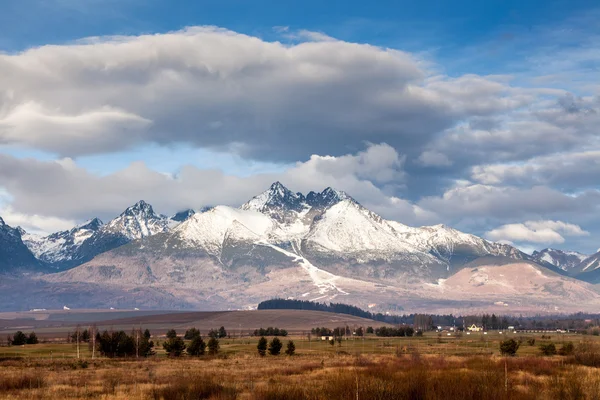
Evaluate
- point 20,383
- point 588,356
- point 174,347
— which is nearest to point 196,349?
point 174,347

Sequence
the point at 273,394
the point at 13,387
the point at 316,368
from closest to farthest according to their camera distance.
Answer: the point at 273,394
the point at 13,387
the point at 316,368

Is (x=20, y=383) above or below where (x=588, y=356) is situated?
above

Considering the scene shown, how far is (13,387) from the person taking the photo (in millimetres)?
60562

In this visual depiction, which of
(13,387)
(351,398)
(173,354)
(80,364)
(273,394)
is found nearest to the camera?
(351,398)

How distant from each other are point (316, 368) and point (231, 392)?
3290 cm

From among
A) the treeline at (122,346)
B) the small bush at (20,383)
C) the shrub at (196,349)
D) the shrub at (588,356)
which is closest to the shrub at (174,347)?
the shrub at (196,349)

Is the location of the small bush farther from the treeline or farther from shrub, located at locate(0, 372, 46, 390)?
the treeline

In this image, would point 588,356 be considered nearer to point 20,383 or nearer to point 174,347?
point 20,383

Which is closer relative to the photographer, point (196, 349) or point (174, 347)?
point (174, 347)

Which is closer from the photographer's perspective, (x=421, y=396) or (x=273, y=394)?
(x=421, y=396)

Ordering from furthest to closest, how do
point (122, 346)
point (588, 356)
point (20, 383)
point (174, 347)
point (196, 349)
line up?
point (122, 346)
point (196, 349)
point (174, 347)
point (588, 356)
point (20, 383)

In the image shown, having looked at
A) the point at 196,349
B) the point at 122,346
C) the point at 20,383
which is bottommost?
the point at 196,349

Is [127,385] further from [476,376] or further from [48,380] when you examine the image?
[476,376]

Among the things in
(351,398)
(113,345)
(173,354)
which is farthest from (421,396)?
(113,345)
